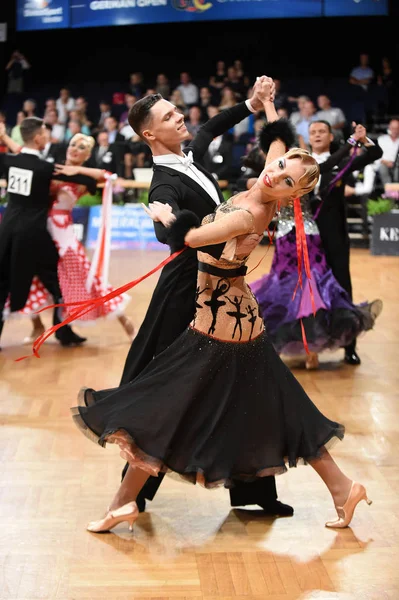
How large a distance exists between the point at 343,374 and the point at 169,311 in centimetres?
248

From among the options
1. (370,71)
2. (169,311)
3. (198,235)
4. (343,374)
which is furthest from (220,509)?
(370,71)

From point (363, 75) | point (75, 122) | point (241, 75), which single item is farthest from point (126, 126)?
point (363, 75)

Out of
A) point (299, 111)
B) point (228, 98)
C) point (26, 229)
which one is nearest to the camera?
point (26, 229)

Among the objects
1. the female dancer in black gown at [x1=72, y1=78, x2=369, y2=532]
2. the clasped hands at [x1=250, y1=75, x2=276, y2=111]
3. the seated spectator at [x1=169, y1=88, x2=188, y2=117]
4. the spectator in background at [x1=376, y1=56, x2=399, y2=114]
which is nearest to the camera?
the female dancer in black gown at [x1=72, y1=78, x2=369, y2=532]

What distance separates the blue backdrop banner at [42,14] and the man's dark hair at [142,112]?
1189cm

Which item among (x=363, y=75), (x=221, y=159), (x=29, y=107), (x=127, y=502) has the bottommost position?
(x=127, y=502)

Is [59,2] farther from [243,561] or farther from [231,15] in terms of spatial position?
[243,561]

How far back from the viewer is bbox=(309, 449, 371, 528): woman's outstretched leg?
127 inches

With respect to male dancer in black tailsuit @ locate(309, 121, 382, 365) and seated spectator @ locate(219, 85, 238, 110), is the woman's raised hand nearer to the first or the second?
male dancer in black tailsuit @ locate(309, 121, 382, 365)

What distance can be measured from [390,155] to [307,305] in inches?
247

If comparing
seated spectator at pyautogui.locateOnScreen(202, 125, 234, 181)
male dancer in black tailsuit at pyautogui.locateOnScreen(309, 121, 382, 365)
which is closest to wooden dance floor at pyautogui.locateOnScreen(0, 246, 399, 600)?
male dancer in black tailsuit at pyautogui.locateOnScreen(309, 121, 382, 365)

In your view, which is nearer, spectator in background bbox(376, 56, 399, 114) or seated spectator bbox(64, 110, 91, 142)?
spectator in background bbox(376, 56, 399, 114)

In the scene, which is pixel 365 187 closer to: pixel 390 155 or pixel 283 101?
pixel 390 155

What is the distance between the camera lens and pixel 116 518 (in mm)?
3285
